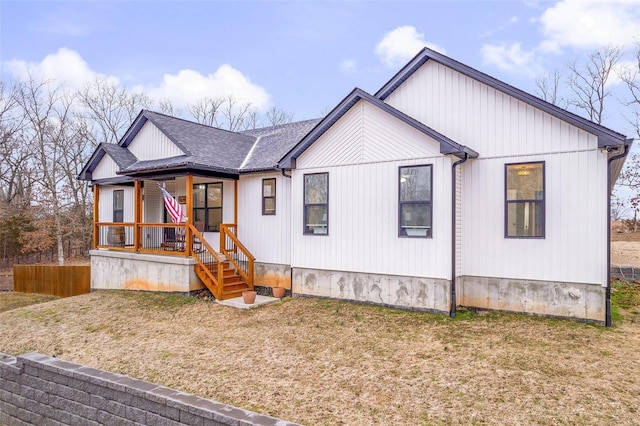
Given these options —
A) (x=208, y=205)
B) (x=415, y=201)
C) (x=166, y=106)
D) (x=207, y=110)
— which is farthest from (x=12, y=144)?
(x=415, y=201)

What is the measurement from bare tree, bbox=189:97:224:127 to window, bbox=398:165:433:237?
31.5 meters

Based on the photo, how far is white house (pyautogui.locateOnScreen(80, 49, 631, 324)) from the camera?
7934 mm

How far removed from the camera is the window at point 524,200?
8.23 meters

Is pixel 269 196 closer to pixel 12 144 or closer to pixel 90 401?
pixel 90 401

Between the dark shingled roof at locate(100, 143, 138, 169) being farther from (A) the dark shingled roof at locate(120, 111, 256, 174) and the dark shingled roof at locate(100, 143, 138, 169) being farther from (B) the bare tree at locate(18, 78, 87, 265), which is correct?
(B) the bare tree at locate(18, 78, 87, 265)

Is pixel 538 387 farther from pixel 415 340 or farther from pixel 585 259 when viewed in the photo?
pixel 585 259

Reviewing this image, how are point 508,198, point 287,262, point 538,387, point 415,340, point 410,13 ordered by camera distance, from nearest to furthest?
point 538,387, point 415,340, point 508,198, point 287,262, point 410,13

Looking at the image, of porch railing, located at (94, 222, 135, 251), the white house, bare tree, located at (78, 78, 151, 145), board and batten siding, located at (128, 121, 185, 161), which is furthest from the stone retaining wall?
bare tree, located at (78, 78, 151, 145)

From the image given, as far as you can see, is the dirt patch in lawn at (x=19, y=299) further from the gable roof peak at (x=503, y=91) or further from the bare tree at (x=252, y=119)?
the bare tree at (x=252, y=119)

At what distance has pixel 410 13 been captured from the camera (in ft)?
57.5

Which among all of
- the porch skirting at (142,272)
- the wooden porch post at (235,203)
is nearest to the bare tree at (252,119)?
the porch skirting at (142,272)

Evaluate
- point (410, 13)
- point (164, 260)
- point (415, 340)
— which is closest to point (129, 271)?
point (164, 260)

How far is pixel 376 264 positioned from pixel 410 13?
13.0 meters

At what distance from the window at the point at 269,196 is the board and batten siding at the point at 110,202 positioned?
6.18 meters
